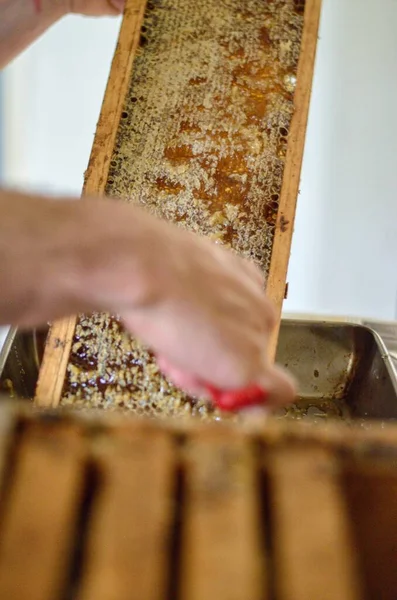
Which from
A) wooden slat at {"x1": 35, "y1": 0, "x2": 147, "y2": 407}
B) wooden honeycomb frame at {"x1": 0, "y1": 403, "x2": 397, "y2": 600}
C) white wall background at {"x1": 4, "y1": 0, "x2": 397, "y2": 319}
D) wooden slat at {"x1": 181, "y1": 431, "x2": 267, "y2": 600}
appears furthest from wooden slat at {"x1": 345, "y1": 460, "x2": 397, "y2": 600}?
white wall background at {"x1": 4, "y1": 0, "x2": 397, "y2": 319}

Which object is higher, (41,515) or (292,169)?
(292,169)

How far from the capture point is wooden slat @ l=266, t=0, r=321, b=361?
1.19 metres

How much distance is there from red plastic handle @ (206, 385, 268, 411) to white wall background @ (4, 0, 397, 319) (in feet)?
6.44

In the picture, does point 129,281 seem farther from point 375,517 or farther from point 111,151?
point 111,151

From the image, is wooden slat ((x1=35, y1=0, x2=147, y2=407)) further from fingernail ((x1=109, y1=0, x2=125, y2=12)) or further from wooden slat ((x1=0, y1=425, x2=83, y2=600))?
wooden slat ((x1=0, y1=425, x2=83, y2=600))

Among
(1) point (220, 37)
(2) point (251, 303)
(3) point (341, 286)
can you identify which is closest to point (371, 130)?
(3) point (341, 286)

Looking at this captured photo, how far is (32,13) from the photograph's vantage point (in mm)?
1462

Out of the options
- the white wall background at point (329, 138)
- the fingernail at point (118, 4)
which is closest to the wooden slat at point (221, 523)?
the fingernail at point (118, 4)

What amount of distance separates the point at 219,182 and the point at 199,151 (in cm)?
10

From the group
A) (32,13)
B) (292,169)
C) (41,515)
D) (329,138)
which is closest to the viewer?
(41,515)

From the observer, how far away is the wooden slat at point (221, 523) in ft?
1.58

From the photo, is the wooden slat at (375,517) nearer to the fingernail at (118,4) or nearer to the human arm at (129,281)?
the human arm at (129,281)

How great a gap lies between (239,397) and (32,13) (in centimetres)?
132

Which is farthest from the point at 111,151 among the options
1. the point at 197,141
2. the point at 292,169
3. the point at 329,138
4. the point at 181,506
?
the point at 329,138
